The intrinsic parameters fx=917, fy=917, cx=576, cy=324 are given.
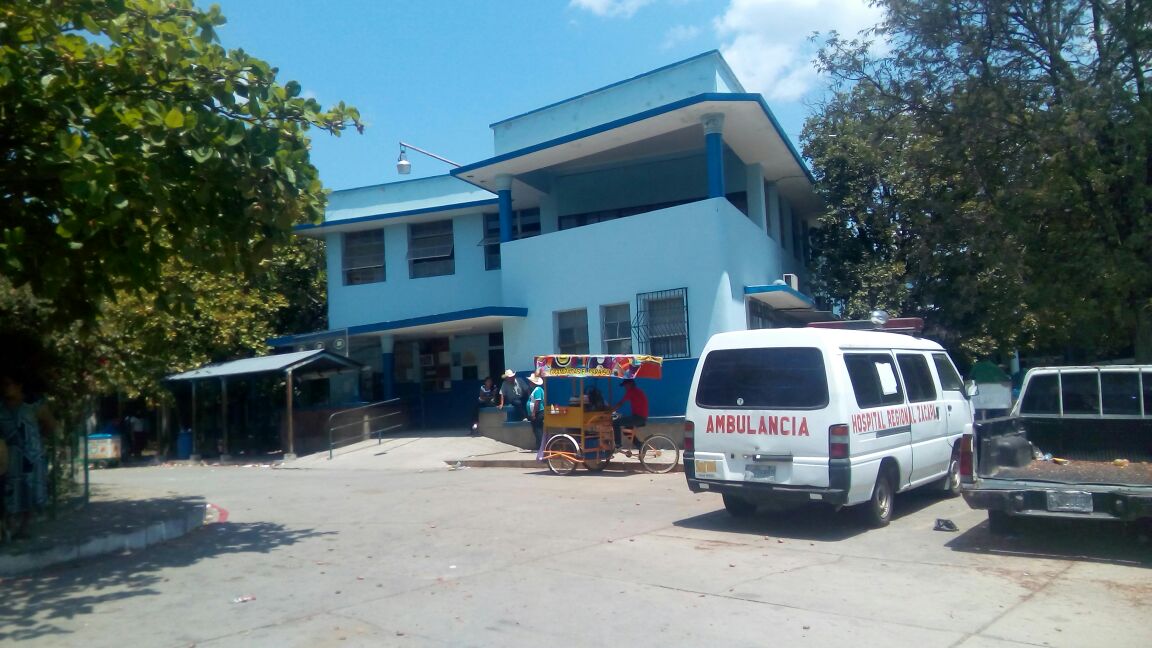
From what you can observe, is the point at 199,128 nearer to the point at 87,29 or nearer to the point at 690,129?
the point at 87,29

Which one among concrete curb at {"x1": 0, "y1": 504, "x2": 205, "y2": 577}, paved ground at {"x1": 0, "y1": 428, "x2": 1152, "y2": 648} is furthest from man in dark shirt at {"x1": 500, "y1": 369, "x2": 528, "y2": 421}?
concrete curb at {"x1": 0, "y1": 504, "x2": 205, "y2": 577}

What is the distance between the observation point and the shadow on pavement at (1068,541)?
846 cm

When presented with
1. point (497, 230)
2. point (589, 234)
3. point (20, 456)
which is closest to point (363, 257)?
point (497, 230)

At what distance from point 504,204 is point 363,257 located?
6012 millimetres

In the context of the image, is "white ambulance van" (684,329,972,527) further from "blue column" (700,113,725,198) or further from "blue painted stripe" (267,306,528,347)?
"blue painted stripe" (267,306,528,347)

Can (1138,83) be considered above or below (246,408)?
above

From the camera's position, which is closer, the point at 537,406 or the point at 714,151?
the point at 537,406

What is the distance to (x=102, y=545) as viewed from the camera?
9641 millimetres

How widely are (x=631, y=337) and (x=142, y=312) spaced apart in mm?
11153

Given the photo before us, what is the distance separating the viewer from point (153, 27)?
8.85 metres

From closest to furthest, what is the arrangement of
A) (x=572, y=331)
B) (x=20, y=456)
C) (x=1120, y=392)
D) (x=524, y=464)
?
(x=20, y=456) → (x=1120, y=392) → (x=524, y=464) → (x=572, y=331)

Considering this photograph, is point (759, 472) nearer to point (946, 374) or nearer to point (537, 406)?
point (946, 374)

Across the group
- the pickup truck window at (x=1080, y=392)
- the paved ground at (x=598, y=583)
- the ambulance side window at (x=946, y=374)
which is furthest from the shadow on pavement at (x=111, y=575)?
the pickup truck window at (x=1080, y=392)

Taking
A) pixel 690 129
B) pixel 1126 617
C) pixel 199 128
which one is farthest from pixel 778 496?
pixel 690 129
